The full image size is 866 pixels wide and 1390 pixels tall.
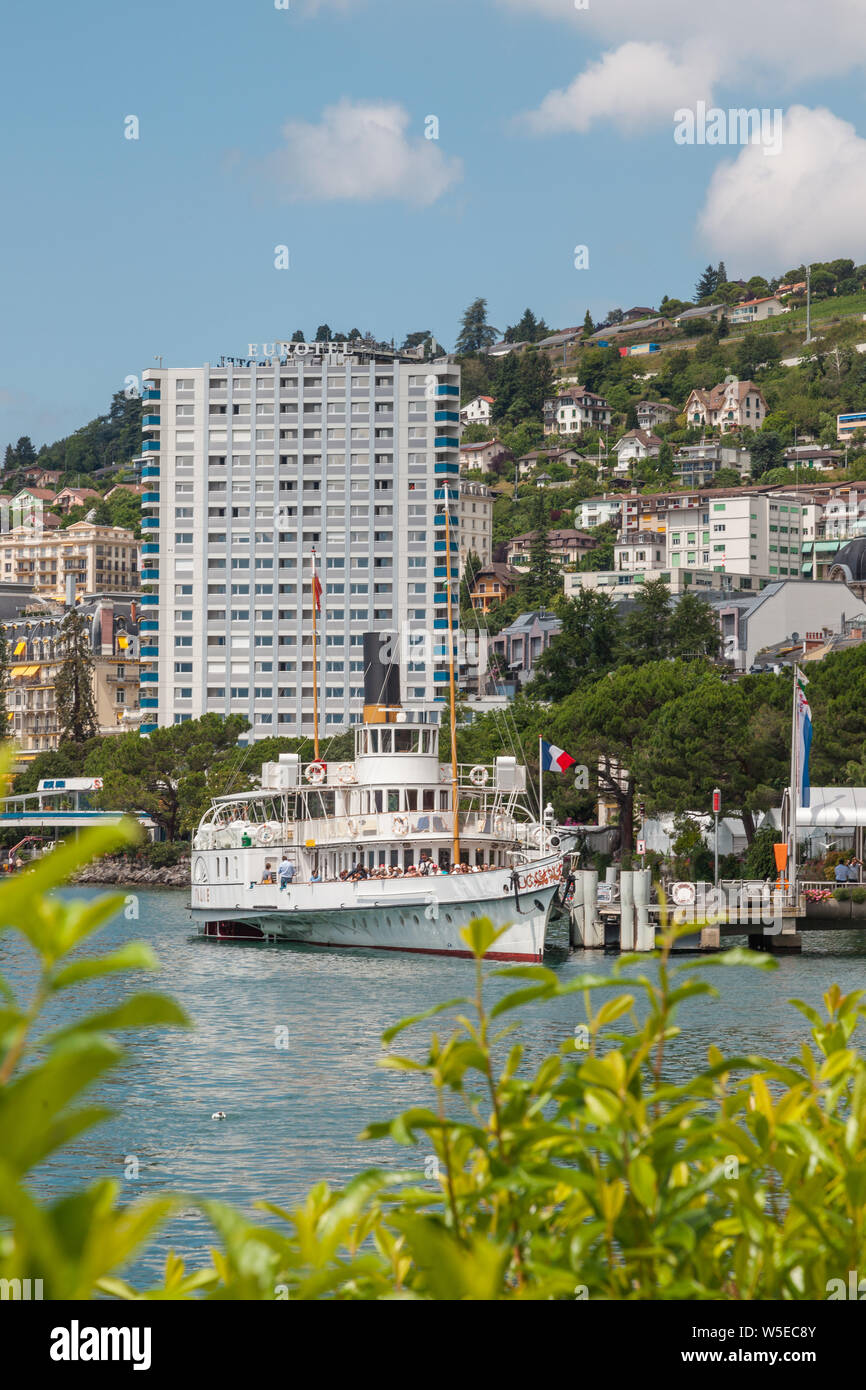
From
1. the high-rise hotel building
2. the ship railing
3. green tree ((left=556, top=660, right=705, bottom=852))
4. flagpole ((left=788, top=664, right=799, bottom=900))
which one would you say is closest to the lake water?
flagpole ((left=788, top=664, right=799, bottom=900))

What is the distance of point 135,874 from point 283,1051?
79.6 m

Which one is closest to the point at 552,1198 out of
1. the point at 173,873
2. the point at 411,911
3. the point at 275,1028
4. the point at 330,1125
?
the point at 330,1125

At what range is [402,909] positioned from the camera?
175 ft

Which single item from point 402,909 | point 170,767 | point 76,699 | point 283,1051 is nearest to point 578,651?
point 170,767

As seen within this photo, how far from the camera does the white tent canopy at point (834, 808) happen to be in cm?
5731

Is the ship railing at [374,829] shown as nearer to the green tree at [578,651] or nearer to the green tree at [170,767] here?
the green tree at [578,651]

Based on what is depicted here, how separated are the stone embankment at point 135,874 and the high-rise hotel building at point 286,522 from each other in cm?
2082

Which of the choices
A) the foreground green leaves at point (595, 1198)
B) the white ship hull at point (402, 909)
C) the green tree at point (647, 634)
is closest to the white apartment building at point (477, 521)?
the green tree at point (647, 634)

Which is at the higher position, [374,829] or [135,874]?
[374,829]

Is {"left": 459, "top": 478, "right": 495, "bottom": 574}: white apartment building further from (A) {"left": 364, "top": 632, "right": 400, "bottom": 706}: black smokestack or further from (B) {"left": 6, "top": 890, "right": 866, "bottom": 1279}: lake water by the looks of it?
(B) {"left": 6, "top": 890, "right": 866, "bottom": 1279}: lake water

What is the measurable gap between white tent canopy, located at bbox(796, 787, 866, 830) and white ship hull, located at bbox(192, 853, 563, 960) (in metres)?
→ 10.5

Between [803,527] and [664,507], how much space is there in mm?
17354

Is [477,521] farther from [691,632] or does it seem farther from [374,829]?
[374,829]

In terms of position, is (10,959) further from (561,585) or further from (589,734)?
(561,585)
